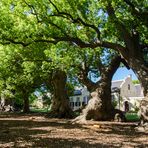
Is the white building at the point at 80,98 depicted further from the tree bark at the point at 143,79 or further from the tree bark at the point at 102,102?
the tree bark at the point at 143,79

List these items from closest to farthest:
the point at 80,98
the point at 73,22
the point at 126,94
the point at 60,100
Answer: the point at 73,22 < the point at 60,100 < the point at 126,94 < the point at 80,98

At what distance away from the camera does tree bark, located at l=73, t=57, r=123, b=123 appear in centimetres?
3322

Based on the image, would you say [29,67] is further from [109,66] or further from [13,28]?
[13,28]

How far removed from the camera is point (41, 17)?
25.7 meters

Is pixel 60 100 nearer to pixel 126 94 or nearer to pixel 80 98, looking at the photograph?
pixel 126 94

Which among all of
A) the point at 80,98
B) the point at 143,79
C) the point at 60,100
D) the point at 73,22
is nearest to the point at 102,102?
the point at 143,79

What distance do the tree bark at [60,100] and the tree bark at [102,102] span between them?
7.29 meters

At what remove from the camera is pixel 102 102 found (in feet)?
111

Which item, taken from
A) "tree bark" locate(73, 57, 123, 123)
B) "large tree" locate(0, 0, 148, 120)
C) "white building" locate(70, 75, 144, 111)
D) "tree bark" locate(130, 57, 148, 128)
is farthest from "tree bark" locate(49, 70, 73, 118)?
"white building" locate(70, 75, 144, 111)

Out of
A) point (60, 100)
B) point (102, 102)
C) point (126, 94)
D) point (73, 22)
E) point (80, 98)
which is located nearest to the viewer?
point (73, 22)

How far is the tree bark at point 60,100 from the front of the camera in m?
41.4

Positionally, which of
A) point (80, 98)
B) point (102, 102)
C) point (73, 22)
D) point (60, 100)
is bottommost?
point (102, 102)

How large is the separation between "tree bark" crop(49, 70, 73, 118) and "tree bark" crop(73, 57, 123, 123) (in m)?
7.29

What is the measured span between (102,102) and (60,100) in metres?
9.88
